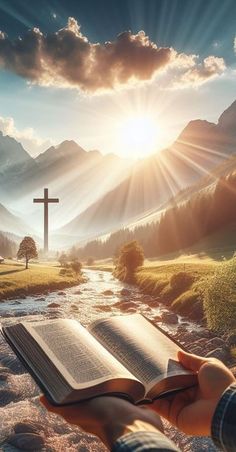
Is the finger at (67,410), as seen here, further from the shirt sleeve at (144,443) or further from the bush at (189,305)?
the bush at (189,305)

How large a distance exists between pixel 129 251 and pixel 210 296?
54.9 metres

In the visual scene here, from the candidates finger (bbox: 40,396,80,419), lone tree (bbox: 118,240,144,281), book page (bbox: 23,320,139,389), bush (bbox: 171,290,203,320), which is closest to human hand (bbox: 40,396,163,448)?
finger (bbox: 40,396,80,419)

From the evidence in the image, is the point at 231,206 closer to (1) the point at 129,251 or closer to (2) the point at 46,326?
(1) the point at 129,251

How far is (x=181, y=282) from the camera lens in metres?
53.3

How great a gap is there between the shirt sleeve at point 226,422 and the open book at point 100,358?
3.42 feet

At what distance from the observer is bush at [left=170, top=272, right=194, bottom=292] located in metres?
52.5

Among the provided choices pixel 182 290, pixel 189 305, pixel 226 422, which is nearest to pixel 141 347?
pixel 226 422

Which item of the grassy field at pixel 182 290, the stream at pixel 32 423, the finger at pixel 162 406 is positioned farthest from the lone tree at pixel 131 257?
the finger at pixel 162 406

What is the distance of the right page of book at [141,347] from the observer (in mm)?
5344

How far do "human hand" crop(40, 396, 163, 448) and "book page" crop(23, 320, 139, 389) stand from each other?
0.81ft

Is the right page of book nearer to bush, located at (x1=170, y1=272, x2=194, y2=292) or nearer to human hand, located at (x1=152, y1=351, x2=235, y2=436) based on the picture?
human hand, located at (x1=152, y1=351, x2=235, y2=436)

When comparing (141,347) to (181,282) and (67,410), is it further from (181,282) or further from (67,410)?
(181,282)

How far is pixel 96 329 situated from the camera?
653 centimetres

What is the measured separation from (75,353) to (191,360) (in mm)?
1445
